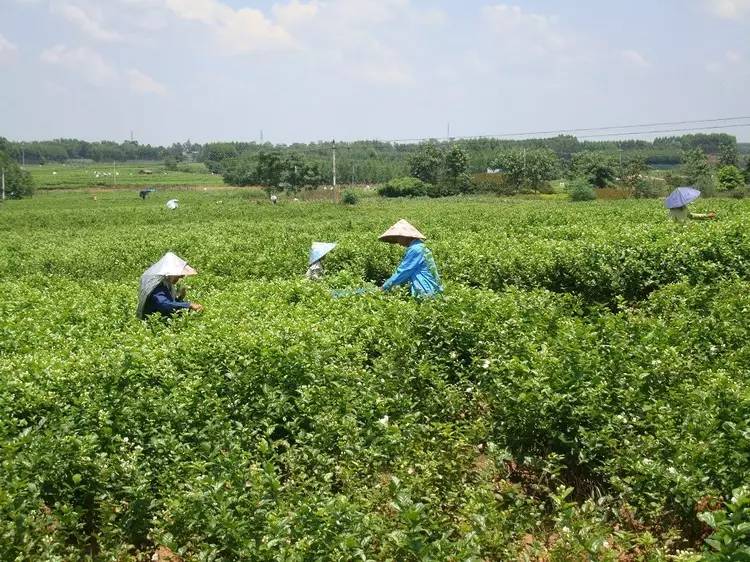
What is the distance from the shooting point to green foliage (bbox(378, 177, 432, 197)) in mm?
66000

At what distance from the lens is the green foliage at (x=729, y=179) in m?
55.1

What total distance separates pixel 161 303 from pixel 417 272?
313cm

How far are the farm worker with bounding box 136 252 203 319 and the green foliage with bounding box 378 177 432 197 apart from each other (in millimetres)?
58359

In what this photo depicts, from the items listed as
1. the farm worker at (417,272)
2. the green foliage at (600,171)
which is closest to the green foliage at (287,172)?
the green foliage at (600,171)

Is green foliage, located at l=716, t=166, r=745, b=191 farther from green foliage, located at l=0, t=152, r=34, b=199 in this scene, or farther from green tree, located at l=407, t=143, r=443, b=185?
green foliage, located at l=0, t=152, r=34, b=199

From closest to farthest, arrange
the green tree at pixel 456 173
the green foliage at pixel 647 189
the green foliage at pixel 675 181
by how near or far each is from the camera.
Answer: the green foliage at pixel 647 189 < the green foliage at pixel 675 181 < the green tree at pixel 456 173

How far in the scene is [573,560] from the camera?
3.44m

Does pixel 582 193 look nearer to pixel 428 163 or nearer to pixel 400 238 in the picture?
pixel 428 163

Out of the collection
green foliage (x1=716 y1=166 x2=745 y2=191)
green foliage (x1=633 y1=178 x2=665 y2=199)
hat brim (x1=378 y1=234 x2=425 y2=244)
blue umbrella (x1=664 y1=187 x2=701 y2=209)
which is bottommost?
green foliage (x1=633 y1=178 x2=665 y2=199)

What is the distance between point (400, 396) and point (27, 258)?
47.5 feet

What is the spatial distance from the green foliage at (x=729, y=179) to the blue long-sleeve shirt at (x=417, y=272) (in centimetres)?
5345

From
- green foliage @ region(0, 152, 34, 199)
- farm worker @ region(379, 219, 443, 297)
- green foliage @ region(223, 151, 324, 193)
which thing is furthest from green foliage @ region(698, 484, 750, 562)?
green foliage @ region(0, 152, 34, 199)

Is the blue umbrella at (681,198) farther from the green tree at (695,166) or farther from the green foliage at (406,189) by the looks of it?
the green foliage at (406,189)

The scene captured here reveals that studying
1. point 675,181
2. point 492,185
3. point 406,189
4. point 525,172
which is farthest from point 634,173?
point 406,189
